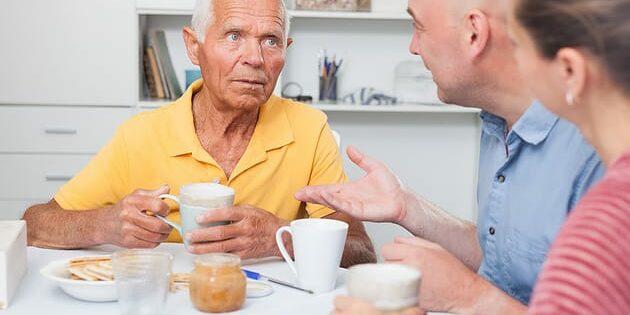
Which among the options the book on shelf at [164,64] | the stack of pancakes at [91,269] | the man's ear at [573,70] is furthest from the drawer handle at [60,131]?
the man's ear at [573,70]

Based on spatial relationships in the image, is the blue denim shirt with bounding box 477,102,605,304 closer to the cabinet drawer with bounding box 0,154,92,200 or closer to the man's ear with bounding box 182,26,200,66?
the man's ear with bounding box 182,26,200,66

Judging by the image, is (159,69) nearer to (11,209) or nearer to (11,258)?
(11,209)

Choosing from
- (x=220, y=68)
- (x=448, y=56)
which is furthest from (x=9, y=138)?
(x=448, y=56)

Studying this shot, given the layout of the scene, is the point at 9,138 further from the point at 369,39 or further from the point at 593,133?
the point at 593,133

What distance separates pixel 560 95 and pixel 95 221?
1083 mm

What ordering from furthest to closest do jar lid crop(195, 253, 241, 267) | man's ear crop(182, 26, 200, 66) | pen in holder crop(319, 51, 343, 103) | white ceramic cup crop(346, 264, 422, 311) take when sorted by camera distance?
pen in holder crop(319, 51, 343, 103)
man's ear crop(182, 26, 200, 66)
jar lid crop(195, 253, 241, 267)
white ceramic cup crop(346, 264, 422, 311)

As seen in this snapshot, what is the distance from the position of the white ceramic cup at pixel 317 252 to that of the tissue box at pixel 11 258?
18.7 inches


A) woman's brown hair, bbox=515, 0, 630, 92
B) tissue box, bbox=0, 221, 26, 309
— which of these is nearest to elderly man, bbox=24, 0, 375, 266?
tissue box, bbox=0, 221, 26, 309

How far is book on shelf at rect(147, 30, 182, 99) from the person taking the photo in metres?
3.57

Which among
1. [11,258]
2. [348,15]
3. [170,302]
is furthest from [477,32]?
[348,15]

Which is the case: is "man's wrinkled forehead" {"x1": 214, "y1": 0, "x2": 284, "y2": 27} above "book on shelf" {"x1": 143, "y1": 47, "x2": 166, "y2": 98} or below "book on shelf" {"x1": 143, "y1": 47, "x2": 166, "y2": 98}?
above

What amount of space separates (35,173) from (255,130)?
1703 mm

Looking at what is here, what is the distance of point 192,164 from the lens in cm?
199

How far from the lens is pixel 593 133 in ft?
3.19
